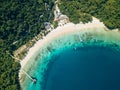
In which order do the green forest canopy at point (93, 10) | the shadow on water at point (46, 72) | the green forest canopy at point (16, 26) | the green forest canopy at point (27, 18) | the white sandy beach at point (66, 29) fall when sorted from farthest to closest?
A: the white sandy beach at point (66, 29) < the green forest canopy at point (93, 10) < the shadow on water at point (46, 72) < the green forest canopy at point (27, 18) < the green forest canopy at point (16, 26)

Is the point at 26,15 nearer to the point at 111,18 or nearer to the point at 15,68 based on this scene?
the point at 15,68

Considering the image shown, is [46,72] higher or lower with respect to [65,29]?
lower

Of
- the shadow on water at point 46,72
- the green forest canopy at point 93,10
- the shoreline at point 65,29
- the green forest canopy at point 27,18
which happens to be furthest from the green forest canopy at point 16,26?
the shadow on water at point 46,72

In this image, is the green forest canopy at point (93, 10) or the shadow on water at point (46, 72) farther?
the green forest canopy at point (93, 10)

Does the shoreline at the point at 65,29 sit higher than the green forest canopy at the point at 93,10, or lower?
lower

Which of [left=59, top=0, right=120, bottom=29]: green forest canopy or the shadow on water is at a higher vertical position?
[left=59, top=0, right=120, bottom=29]: green forest canopy

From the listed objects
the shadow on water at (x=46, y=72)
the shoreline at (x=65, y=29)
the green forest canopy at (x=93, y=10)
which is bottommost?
the shadow on water at (x=46, y=72)

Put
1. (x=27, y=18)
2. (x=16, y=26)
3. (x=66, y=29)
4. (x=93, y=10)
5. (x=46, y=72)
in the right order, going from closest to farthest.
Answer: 1. (x=46, y=72)
2. (x=16, y=26)
3. (x=27, y=18)
4. (x=93, y=10)
5. (x=66, y=29)

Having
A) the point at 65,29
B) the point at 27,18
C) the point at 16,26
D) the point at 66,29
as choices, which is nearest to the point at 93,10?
the point at 66,29

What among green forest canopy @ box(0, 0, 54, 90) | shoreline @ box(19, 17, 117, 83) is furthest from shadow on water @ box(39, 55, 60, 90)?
green forest canopy @ box(0, 0, 54, 90)

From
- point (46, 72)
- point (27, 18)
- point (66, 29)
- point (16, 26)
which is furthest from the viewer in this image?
point (66, 29)

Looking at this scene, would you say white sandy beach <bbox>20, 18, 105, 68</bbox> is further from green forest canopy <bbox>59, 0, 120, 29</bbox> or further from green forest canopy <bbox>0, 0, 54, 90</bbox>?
green forest canopy <bbox>0, 0, 54, 90</bbox>

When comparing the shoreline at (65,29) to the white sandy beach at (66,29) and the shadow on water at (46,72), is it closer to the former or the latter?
the white sandy beach at (66,29)

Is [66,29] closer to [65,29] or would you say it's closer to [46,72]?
[65,29]
